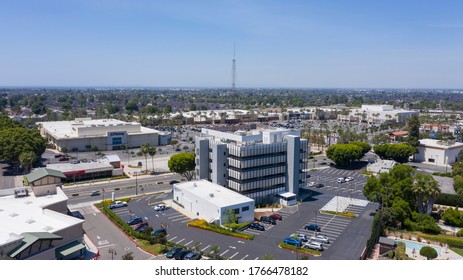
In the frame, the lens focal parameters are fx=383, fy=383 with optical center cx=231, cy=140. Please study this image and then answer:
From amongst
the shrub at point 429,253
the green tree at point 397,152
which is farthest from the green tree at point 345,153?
the shrub at point 429,253

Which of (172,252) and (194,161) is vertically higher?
(194,161)

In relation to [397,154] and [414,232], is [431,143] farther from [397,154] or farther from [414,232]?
[414,232]

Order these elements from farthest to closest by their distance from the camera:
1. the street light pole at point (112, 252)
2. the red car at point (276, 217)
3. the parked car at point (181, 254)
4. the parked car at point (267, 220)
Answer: the red car at point (276, 217) < the parked car at point (267, 220) < the parked car at point (181, 254) < the street light pole at point (112, 252)

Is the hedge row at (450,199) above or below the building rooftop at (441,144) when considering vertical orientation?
below

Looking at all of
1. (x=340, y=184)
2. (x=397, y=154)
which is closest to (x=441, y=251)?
(x=340, y=184)

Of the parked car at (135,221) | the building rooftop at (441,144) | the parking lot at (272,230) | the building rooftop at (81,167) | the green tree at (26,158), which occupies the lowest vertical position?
the parking lot at (272,230)

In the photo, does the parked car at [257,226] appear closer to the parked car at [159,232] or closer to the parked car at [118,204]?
the parked car at [159,232]
